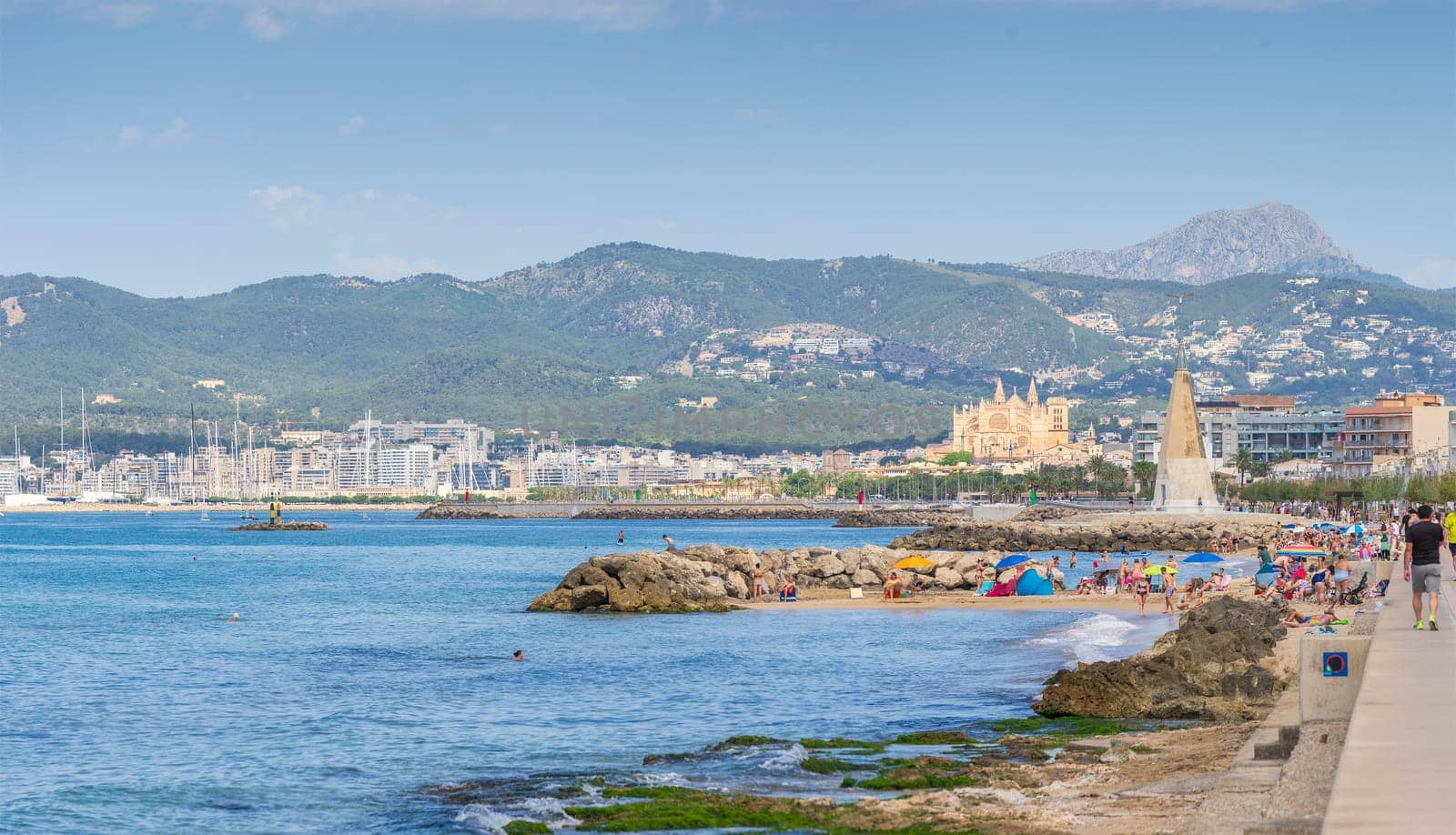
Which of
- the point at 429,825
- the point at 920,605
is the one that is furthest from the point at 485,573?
the point at 429,825

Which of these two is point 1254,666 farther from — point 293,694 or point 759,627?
point 759,627

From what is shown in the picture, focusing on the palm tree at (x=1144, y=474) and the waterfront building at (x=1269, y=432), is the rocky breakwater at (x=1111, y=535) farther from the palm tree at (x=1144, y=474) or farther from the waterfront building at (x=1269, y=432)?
the waterfront building at (x=1269, y=432)

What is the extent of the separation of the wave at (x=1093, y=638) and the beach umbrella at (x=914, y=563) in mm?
8671

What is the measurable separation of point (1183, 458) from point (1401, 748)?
6068 centimetres

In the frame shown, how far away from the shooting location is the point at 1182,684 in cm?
2039

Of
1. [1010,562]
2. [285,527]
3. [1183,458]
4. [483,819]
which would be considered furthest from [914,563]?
[285,527]

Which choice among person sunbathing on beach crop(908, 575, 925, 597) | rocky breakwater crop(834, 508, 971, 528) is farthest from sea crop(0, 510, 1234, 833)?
rocky breakwater crop(834, 508, 971, 528)

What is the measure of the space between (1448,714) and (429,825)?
25.9 feet

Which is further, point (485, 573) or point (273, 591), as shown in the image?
point (485, 573)

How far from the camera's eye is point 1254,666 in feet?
68.3

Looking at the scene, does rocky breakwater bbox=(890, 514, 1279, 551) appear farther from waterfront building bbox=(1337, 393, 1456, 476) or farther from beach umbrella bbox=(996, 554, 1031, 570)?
waterfront building bbox=(1337, 393, 1456, 476)

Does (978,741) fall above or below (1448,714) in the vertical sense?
below

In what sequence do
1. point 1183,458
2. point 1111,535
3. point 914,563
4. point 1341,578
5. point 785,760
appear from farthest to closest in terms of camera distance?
1. point 1111,535
2. point 1183,458
3. point 914,563
4. point 1341,578
5. point 785,760

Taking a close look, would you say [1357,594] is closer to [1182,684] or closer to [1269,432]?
[1182,684]
